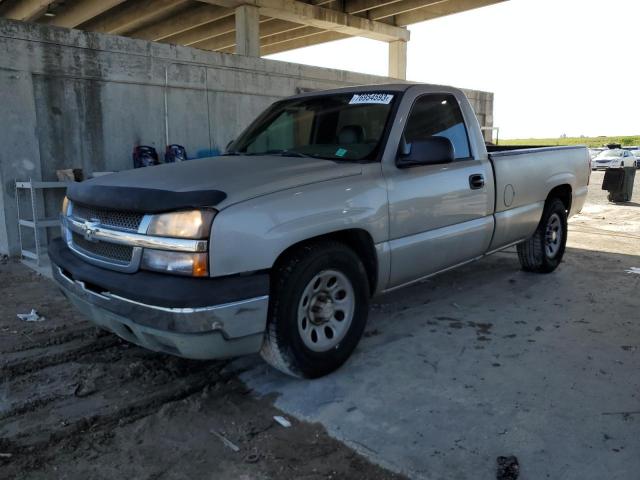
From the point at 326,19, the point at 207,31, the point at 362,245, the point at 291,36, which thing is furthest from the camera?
the point at 291,36

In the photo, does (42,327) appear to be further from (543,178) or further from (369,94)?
(543,178)

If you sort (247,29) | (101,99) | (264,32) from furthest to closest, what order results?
(264,32)
(247,29)
(101,99)

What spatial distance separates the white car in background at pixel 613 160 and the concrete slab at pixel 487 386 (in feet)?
90.4

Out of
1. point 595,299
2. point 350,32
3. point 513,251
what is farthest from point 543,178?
point 350,32

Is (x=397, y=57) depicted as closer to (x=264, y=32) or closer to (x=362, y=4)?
(x=362, y=4)

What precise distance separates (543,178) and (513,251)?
2.16 m

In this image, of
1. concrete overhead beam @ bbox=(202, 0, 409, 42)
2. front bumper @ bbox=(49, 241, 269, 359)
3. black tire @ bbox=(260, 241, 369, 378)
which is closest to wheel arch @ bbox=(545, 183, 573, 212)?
black tire @ bbox=(260, 241, 369, 378)

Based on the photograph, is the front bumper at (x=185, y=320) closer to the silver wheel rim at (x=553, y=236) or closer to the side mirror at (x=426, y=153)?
the side mirror at (x=426, y=153)

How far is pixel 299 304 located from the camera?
3039mm

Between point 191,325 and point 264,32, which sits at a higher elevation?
point 264,32

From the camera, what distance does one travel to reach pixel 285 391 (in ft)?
10.6

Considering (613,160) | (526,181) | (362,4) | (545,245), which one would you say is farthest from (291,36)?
(526,181)

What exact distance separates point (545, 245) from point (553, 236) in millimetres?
273

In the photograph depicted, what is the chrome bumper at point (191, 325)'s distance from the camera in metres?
2.62
